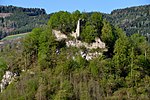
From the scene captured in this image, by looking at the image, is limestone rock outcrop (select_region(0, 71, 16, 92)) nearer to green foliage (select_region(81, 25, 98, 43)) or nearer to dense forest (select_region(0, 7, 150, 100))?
dense forest (select_region(0, 7, 150, 100))

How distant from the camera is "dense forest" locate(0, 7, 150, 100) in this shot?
53.8 metres

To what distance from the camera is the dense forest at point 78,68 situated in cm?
5384

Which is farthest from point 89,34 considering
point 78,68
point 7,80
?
point 7,80

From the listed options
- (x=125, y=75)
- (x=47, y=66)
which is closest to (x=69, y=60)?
(x=47, y=66)

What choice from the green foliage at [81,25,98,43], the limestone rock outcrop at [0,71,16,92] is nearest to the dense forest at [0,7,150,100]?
the green foliage at [81,25,98,43]

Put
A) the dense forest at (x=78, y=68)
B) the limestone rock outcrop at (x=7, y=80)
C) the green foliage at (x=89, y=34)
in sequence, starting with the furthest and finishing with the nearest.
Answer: the limestone rock outcrop at (x=7, y=80), the green foliage at (x=89, y=34), the dense forest at (x=78, y=68)

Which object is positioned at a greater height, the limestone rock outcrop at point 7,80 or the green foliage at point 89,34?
the green foliage at point 89,34

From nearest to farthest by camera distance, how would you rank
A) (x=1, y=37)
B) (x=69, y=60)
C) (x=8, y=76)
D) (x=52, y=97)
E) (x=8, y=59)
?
1. (x=52, y=97)
2. (x=69, y=60)
3. (x=8, y=76)
4. (x=8, y=59)
5. (x=1, y=37)

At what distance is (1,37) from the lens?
627 feet

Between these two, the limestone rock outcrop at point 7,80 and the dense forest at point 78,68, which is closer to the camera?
the dense forest at point 78,68

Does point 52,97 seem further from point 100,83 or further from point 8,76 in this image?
point 8,76

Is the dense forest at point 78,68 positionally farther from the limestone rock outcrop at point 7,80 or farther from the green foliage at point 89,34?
the limestone rock outcrop at point 7,80

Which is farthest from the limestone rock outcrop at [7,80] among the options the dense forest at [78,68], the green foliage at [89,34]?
the green foliage at [89,34]

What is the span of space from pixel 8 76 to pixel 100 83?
14449 mm
